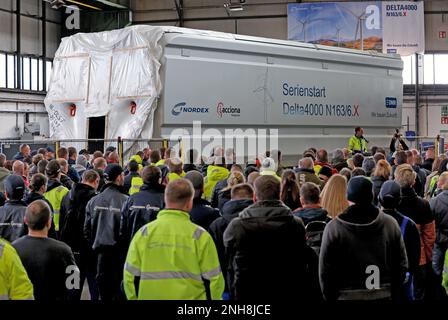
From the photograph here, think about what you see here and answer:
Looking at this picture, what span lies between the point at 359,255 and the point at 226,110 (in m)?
9.88

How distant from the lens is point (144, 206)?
6.90 metres

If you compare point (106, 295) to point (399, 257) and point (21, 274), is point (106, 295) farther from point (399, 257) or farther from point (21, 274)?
point (399, 257)

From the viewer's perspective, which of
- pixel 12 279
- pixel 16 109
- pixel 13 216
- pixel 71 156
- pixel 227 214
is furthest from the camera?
pixel 16 109

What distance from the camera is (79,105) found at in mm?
14562

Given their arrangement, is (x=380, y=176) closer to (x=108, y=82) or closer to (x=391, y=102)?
(x=108, y=82)

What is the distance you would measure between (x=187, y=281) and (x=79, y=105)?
1042cm

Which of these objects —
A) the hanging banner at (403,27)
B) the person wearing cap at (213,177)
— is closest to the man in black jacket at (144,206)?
the person wearing cap at (213,177)

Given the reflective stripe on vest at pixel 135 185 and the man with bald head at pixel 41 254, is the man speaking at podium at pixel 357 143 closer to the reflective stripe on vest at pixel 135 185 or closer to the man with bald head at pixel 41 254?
the reflective stripe on vest at pixel 135 185

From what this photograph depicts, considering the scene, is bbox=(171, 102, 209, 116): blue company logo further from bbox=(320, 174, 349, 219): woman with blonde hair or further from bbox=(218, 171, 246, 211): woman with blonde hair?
bbox=(320, 174, 349, 219): woman with blonde hair

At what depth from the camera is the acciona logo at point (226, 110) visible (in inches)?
572

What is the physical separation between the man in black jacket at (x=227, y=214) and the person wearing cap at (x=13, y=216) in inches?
70.2

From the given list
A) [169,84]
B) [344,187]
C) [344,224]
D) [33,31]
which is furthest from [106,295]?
[33,31]

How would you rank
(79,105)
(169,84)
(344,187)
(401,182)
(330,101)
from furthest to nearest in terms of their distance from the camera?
(330,101), (79,105), (169,84), (401,182), (344,187)

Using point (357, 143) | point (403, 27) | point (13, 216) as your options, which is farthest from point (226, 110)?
point (403, 27)
